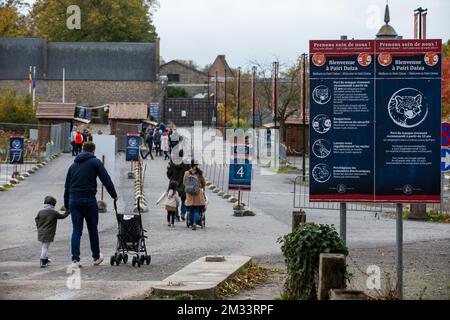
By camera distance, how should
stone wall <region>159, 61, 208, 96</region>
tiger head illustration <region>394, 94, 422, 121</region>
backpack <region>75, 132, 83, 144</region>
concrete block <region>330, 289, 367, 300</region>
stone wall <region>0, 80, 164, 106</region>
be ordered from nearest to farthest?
concrete block <region>330, 289, 367, 300</region> < tiger head illustration <region>394, 94, 422, 121</region> < backpack <region>75, 132, 83, 144</region> < stone wall <region>0, 80, 164, 106</region> < stone wall <region>159, 61, 208, 96</region>

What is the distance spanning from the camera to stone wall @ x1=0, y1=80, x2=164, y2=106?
10831cm

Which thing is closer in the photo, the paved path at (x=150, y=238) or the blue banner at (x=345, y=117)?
the blue banner at (x=345, y=117)

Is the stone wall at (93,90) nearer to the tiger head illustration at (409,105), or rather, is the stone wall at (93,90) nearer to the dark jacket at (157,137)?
the dark jacket at (157,137)

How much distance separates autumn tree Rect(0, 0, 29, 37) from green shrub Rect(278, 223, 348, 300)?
93.9 m

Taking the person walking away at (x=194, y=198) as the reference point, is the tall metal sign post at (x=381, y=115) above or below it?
above

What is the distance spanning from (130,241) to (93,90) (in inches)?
3687

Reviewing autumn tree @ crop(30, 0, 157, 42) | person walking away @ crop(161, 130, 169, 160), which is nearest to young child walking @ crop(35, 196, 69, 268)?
person walking away @ crop(161, 130, 169, 160)

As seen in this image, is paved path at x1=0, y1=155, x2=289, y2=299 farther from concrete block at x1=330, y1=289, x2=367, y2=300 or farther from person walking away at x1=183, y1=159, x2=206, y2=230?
concrete block at x1=330, y1=289, x2=367, y2=300

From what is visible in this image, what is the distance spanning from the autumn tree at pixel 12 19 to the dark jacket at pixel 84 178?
88.8m

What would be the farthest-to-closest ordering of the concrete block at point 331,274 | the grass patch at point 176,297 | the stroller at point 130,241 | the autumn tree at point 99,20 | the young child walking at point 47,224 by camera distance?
the autumn tree at point 99,20, the young child walking at point 47,224, the stroller at point 130,241, the grass patch at point 176,297, the concrete block at point 331,274

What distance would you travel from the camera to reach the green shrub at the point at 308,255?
1169 cm

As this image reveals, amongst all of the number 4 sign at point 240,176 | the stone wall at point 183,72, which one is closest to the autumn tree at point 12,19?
the stone wall at point 183,72

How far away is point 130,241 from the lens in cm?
1667

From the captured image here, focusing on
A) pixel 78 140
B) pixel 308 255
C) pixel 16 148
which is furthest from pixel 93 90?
pixel 308 255
